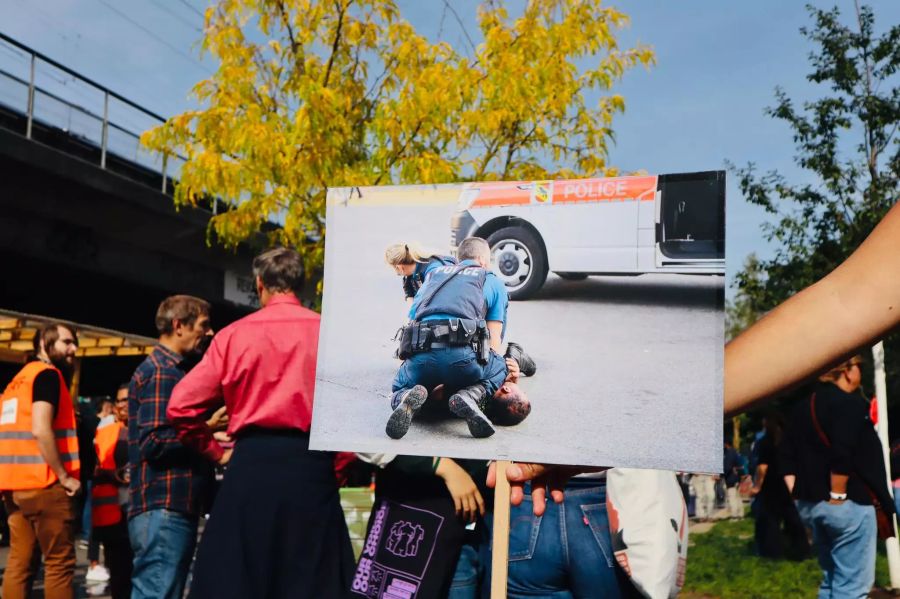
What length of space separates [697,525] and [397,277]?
1679 centimetres

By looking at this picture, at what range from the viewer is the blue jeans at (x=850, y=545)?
5906 millimetres

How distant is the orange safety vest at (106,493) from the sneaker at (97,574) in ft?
5.26

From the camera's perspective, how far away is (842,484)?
19.7 ft

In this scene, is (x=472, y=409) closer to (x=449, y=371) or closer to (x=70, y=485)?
(x=449, y=371)

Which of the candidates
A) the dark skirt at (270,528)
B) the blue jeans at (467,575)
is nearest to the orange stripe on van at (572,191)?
the blue jeans at (467,575)

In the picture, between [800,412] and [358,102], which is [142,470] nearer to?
[800,412]

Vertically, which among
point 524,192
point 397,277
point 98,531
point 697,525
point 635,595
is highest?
point 524,192

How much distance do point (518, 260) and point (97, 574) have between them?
25.5 ft

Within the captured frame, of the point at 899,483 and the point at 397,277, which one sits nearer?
the point at 397,277

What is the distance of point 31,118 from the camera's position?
581 inches

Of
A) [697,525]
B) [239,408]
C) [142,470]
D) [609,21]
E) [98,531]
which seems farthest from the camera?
[697,525]

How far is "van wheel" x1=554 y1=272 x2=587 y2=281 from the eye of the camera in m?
2.30

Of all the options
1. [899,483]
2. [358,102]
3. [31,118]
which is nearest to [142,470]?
[358,102]

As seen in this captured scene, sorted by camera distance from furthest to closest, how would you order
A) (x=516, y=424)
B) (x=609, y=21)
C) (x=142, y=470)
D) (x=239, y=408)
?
1. (x=609, y=21)
2. (x=142, y=470)
3. (x=239, y=408)
4. (x=516, y=424)
